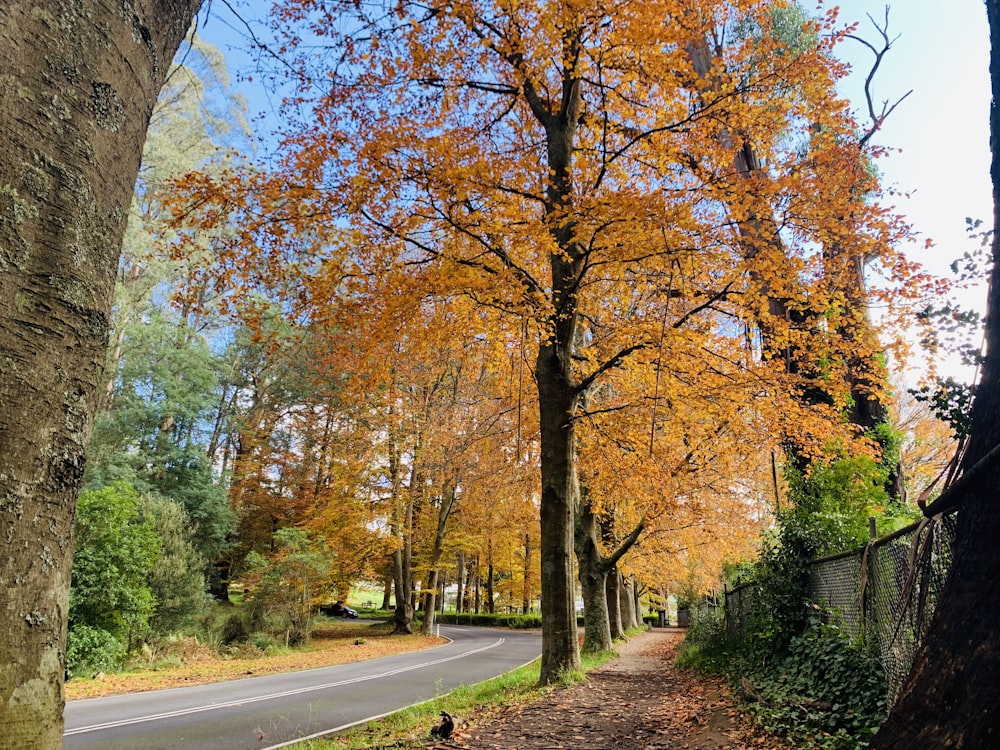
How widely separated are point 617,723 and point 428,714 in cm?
238

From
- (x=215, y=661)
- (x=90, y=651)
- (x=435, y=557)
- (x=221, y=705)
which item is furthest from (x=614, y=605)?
(x=90, y=651)

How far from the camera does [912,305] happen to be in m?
9.30

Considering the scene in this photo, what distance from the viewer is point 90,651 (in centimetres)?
1239

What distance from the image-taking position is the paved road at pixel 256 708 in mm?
7043

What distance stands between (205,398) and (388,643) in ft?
38.3

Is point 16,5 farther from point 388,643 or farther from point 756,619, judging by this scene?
point 388,643

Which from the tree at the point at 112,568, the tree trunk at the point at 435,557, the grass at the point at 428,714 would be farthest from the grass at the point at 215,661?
the grass at the point at 428,714

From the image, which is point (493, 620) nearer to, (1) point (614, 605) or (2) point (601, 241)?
(1) point (614, 605)

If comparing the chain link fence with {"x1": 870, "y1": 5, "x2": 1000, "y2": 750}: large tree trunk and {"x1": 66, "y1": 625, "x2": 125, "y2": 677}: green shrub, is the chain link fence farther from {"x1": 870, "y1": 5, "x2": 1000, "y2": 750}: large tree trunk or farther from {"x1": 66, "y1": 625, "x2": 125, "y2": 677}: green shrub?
{"x1": 66, "y1": 625, "x2": 125, "y2": 677}: green shrub

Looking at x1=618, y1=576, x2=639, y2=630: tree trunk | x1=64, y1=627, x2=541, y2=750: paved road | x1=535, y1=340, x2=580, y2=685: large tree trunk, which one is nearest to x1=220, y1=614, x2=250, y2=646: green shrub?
x1=64, y1=627, x2=541, y2=750: paved road

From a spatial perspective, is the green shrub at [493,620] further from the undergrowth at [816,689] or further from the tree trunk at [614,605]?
the undergrowth at [816,689]

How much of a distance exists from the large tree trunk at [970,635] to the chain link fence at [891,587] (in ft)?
1.06

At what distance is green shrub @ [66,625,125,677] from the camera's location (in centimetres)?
1212

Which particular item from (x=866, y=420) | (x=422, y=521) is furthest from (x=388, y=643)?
(x=866, y=420)
